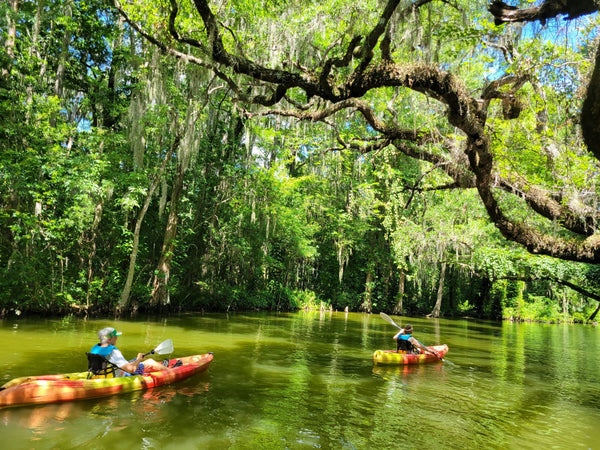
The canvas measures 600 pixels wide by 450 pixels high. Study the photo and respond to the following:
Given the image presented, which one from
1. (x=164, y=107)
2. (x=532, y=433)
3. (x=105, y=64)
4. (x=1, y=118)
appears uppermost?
(x=105, y=64)

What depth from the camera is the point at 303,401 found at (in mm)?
6164

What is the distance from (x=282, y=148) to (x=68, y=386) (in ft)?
52.4

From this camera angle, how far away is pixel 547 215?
6992 millimetres

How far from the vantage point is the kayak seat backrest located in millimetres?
5918

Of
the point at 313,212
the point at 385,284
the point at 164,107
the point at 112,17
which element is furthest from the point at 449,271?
the point at 112,17

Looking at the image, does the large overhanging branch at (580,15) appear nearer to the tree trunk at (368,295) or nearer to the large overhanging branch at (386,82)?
the large overhanging branch at (386,82)

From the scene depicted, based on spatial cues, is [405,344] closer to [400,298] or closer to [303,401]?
[303,401]

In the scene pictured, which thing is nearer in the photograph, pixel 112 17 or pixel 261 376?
pixel 261 376

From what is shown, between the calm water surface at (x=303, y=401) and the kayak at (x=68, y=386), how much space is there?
11cm

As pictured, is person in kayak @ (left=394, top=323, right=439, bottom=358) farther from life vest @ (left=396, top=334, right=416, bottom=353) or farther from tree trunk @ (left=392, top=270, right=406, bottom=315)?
tree trunk @ (left=392, top=270, right=406, bottom=315)

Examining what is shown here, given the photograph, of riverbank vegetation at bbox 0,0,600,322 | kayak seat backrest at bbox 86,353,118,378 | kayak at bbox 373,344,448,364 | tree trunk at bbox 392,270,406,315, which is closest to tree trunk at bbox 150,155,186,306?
riverbank vegetation at bbox 0,0,600,322

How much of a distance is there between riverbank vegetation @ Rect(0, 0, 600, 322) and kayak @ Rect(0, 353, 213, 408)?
15.7ft

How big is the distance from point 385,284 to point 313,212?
7438mm

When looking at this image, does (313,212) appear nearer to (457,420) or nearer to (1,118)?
(1,118)
